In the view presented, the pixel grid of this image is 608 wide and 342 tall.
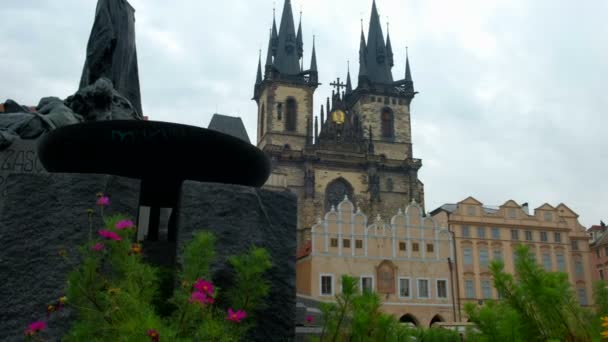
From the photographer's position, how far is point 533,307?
6.31 feet

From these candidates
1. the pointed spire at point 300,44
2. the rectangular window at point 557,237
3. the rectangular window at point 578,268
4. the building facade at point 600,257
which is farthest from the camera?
the pointed spire at point 300,44

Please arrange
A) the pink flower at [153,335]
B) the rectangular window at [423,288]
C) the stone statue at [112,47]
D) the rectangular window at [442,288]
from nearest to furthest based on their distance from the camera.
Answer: the pink flower at [153,335], the stone statue at [112,47], the rectangular window at [423,288], the rectangular window at [442,288]

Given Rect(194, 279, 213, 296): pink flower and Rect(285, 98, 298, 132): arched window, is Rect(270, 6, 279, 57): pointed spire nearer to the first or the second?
Rect(285, 98, 298, 132): arched window

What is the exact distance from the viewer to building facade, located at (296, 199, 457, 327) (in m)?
26.8

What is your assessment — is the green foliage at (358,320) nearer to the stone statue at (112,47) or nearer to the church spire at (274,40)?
the stone statue at (112,47)

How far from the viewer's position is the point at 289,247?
2691 mm

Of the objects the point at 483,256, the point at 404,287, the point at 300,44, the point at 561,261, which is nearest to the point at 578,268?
the point at 561,261

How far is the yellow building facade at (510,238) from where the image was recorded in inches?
1174

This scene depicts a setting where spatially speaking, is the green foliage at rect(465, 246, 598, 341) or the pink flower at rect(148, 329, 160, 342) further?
the green foliage at rect(465, 246, 598, 341)

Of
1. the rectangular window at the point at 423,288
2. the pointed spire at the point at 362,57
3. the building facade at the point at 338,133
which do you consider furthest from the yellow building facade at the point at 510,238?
the pointed spire at the point at 362,57

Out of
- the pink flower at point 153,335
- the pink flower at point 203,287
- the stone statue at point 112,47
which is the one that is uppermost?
the stone statue at point 112,47

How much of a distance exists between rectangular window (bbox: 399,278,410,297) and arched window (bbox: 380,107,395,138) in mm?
21698

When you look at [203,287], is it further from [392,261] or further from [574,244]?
[574,244]

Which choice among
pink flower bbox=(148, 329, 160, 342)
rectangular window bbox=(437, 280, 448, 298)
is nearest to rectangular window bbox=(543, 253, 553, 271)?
rectangular window bbox=(437, 280, 448, 298)
